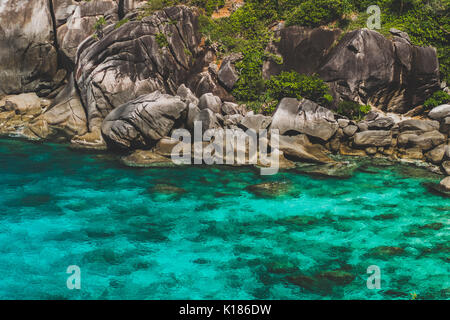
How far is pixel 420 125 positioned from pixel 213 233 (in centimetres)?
1339

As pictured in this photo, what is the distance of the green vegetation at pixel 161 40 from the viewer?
2402cm

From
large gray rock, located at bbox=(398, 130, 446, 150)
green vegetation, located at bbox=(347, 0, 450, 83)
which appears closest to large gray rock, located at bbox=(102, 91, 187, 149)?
large gray rock, located at bbox=(398, 130, 446, 150)

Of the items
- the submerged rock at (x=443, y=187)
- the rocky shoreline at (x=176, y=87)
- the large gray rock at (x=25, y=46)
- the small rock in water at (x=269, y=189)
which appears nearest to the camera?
the submerged rock at (x=443, y=187)

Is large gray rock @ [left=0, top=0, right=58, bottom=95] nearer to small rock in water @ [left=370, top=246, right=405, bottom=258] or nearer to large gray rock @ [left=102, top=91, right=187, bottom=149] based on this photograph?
large gray rock @ [left=102, top=91, right=187, bottom=149]

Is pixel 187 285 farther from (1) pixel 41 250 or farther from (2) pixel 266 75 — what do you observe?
(2) pixel 266 75

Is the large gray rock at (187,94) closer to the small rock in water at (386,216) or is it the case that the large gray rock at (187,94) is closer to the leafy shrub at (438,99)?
the small rock in water at (386,216)

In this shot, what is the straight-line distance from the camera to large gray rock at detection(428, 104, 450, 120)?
20.0m

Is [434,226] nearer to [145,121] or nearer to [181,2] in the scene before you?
[145,121]

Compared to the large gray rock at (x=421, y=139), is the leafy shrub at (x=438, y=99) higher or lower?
higher

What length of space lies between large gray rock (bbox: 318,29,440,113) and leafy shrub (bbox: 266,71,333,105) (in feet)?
2.89

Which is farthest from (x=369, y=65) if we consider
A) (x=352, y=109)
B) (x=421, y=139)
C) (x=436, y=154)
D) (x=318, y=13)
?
(x=436, y=154)

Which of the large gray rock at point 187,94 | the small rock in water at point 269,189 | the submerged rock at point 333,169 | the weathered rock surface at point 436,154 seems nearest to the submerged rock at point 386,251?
the small rock in water at point 269,189

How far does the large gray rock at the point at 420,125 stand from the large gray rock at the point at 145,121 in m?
11.7

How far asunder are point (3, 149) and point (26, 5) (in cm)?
1180
